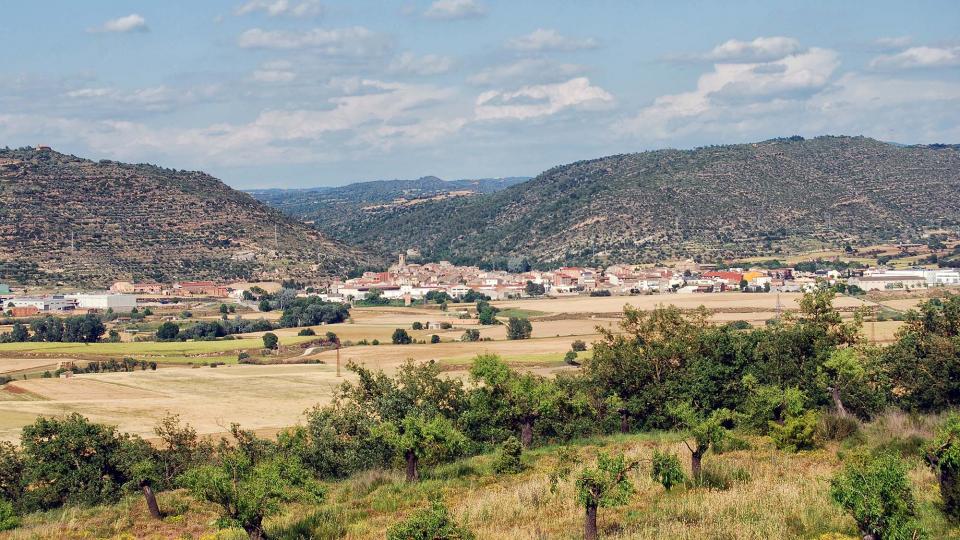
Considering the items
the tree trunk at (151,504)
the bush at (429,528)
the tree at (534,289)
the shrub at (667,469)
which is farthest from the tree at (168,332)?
the bush at (429,528)

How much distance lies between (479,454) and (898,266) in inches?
4429

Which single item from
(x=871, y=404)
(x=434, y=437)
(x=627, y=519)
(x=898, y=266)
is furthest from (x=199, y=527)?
(x=898, y=266)

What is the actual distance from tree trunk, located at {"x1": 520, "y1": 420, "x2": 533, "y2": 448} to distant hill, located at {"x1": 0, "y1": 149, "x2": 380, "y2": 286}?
99595 mm

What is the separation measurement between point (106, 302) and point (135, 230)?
132 feet

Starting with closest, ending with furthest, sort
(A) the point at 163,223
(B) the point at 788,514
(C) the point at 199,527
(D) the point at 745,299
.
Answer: (B) the point at 788,514, (C) the point at 199,527, (D) the point at 745,299, (A) the point at 163,223

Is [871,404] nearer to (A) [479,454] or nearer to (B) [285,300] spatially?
(A) [479,454]

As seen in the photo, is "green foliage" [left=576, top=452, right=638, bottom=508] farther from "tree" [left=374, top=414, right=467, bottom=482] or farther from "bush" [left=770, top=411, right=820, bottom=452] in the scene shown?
"bush" [left=770, top=411, right=820, bottom=452]

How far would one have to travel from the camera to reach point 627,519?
1841cm

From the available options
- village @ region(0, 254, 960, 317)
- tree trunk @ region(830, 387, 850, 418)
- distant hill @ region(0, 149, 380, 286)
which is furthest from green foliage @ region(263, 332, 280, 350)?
distant hill @ region(0, 149, 380, 286)

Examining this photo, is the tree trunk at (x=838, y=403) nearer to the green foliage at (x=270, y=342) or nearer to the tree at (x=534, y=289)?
the green foliage at (x=270, y=342)

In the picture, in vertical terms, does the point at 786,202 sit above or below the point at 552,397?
Result: above

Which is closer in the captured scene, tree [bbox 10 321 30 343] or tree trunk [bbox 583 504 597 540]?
tree trunk [bbox 583 504 597 540]

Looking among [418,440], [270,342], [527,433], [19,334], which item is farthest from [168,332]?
[418,440]

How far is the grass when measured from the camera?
55.8ft
